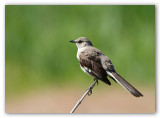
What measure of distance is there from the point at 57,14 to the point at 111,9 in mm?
544

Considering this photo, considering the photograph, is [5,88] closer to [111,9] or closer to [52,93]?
[52,93]

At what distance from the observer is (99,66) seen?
6.26 m

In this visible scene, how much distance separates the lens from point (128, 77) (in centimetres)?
670

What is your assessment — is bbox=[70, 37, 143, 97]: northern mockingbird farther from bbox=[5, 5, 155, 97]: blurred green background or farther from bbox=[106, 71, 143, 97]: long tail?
bbox=[5, 5, 155, 97]: blurred green background

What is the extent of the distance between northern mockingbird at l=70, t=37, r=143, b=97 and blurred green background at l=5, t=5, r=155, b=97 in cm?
35

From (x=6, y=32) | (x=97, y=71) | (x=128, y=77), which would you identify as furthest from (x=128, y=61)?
(x=6, y=32)

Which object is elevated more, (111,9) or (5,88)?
(111,9)

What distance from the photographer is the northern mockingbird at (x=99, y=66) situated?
619 cm

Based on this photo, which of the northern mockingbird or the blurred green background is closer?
the northern mockingbird

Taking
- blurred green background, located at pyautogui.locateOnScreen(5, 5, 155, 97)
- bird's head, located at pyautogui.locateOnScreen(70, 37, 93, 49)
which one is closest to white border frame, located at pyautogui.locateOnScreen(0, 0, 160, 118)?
blurred green background, located at pyautogui.locateOnScreen(5, 5, 155, 97)

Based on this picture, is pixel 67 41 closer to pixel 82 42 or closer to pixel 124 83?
pixel 82 42

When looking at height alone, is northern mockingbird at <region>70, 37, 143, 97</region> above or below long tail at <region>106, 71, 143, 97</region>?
above

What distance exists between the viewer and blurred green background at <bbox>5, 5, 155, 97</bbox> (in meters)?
6.71

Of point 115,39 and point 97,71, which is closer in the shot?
point 97,71
